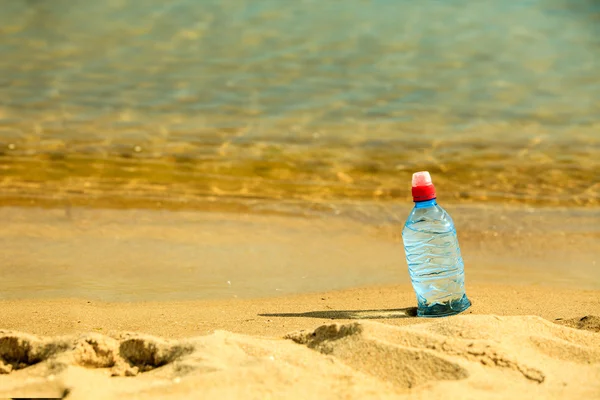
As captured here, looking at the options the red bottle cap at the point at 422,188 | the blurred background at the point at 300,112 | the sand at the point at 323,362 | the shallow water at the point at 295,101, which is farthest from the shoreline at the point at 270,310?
the shallow water at the point at 295,101

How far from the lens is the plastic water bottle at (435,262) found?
341cm

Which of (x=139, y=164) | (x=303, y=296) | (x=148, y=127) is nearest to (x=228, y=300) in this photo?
(x=303, y=296)

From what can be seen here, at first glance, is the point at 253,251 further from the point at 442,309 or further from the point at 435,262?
the point at 442,309

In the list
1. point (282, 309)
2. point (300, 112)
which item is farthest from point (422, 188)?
point (300, 112)

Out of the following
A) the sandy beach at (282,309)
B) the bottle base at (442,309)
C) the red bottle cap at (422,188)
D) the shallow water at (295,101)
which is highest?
the shallow water at (295,101)

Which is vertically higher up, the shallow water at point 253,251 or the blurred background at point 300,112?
the blurred background at point 300,112

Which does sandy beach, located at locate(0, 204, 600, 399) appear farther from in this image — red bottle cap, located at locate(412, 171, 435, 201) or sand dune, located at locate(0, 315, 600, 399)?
red bottle cap, located at locate(412, 171, 435, 201)

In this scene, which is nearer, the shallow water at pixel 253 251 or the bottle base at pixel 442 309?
the bottle base at pixel 442 309

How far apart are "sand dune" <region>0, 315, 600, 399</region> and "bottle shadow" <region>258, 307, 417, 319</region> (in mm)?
695

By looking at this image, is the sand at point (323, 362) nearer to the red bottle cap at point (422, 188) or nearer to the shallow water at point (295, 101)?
the red bottle cap at point (422, 188)

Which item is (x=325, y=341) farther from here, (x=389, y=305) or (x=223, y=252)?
(x=223, y=252)

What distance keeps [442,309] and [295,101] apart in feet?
20.5

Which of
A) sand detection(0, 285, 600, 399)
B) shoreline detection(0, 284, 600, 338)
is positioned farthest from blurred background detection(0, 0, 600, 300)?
sand detection(0, 285, 600, 399)

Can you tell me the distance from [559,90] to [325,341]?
831 cm
